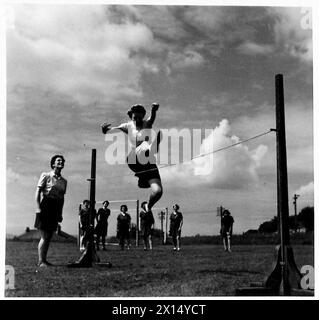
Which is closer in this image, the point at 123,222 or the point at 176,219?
the point at 176,219

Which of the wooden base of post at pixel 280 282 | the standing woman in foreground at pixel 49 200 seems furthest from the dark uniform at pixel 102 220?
the wooden base of post at pixel 280 282

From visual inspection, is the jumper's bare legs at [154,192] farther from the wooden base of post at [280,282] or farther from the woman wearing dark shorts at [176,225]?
the woman wearing dark shorts at [176,225]

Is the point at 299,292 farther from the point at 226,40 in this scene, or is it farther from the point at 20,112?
the point at 20,112

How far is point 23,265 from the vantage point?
7105mm

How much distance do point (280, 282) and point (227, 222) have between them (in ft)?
16.8

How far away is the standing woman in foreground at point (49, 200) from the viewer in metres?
6.85

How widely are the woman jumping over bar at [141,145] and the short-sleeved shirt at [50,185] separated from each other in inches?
41.0

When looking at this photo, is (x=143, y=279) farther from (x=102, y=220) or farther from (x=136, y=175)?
(x=102, y=220)

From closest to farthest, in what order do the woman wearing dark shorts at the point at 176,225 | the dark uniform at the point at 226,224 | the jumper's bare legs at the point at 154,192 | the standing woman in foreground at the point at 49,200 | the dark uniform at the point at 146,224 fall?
the jumper's bare legs at the point at 154,192 → the standing woman in foreground at the point at 49,200 → the dark uniform at the point at 226,224 → the woman wearing dark shorts at the point at 176,225 → the dark uniform at the point at 146,224

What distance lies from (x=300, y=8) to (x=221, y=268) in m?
3.51

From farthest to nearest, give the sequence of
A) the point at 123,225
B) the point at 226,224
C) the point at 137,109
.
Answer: the point at 123,225
the point at 226,224
the point at 137,109

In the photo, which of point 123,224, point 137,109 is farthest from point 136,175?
point 123,224

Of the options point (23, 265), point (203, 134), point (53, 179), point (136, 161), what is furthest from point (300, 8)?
point (23, 265)

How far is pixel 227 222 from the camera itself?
10.7 metres
